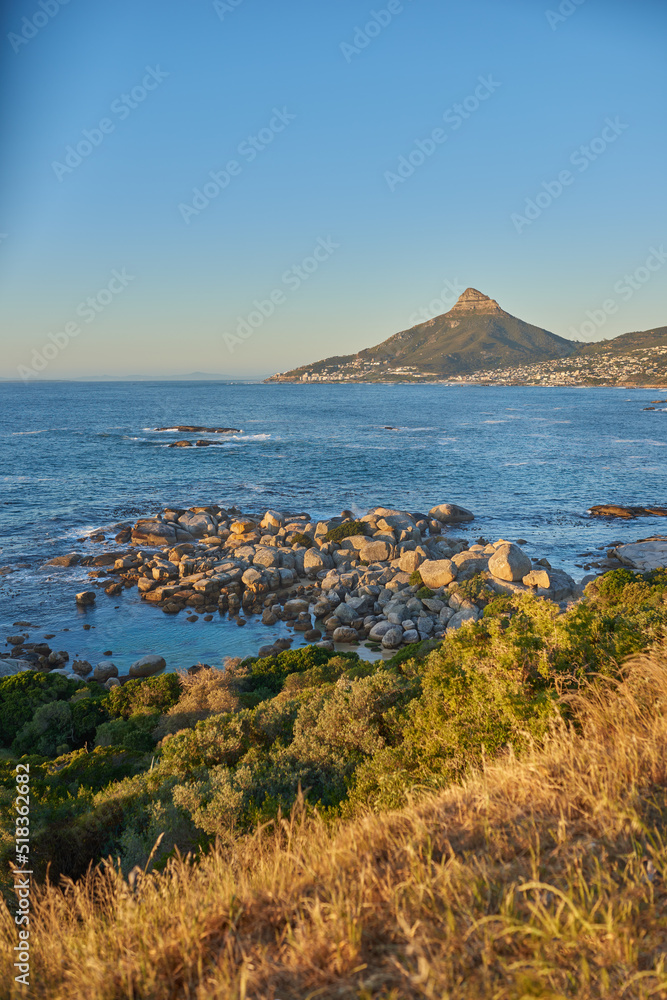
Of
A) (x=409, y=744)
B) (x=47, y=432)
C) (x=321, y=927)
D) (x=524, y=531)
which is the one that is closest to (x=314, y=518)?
(x=524, y=531)

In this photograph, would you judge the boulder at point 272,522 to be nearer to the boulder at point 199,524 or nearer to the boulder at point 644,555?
the boulder at point 199,524

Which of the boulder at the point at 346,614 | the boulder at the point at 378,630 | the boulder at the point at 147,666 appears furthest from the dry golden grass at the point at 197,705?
the boulder at the point at 346,614

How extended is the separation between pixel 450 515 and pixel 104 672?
2589cm

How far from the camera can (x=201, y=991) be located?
2828mm

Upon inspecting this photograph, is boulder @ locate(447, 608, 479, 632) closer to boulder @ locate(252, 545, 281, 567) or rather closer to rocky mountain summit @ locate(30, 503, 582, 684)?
rocky mountain summit @ locate(30, 503, 582, 684)

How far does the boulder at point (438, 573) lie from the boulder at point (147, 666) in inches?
490

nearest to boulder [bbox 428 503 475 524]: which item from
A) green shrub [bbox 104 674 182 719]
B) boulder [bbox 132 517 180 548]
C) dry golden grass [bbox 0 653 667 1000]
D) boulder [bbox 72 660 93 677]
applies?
boulder [bbox 132 517 180 548]

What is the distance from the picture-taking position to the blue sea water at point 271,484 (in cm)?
2433

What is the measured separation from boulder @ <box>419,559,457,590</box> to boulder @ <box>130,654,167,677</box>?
1246 cm

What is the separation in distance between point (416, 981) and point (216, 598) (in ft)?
80.1

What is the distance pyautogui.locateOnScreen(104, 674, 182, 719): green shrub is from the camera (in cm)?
1489

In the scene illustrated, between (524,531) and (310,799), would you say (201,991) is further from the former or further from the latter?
(524,531)

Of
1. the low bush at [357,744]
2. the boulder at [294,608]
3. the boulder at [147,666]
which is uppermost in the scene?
the low bush at [357,744]

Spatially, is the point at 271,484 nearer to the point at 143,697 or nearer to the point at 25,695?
the point at 25,695
